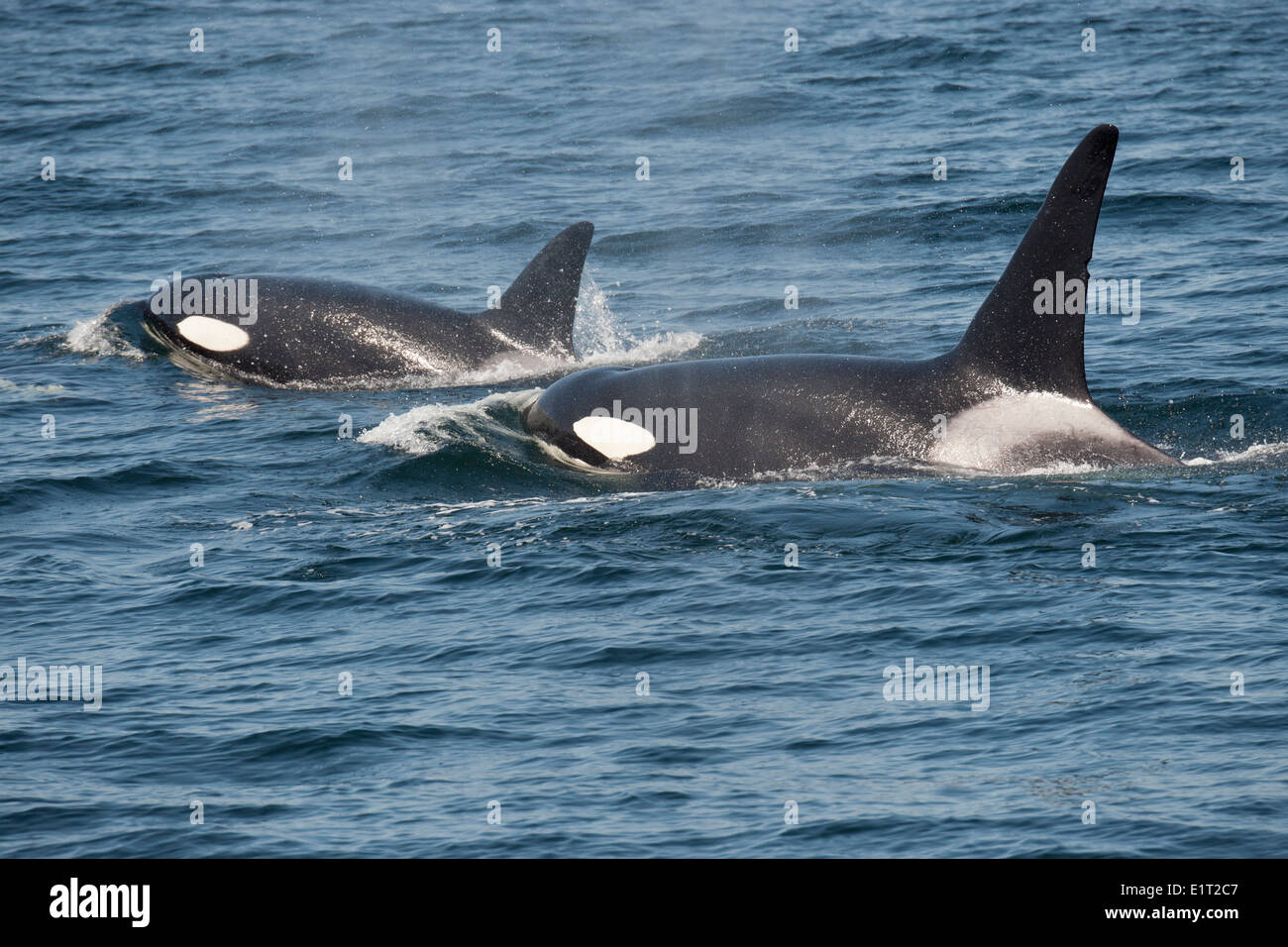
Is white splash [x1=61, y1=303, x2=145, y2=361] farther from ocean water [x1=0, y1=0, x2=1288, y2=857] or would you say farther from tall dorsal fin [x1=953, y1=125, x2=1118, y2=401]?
tall dorsal fin [x1=953, y1=125, x2=1118, y2=401]

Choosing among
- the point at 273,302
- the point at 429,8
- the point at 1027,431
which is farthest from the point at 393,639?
the point at 429,8

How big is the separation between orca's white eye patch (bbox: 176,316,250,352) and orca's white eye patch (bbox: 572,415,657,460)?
19.2 feet

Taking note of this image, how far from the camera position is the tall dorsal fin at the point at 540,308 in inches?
695

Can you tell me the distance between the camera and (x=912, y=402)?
12750mm

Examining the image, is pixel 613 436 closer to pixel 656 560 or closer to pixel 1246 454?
pixel 656 560

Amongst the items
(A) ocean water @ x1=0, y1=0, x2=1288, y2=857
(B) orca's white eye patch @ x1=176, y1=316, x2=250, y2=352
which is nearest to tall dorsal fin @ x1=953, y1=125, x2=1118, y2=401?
(A) ocean water @ x1=0, y1=0, x2=1288, y2=857

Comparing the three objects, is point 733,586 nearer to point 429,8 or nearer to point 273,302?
point 273,302

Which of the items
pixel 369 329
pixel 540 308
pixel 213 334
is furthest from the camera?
pixel 213 334

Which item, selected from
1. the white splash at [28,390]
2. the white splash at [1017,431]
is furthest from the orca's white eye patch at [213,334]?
the white splash at [1017,431]

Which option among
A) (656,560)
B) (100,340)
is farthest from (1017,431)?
(100,340)

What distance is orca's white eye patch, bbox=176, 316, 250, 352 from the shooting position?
1828cm

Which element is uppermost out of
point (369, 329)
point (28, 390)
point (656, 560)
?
point (369, 329)

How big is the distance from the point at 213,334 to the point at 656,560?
27.2ft
